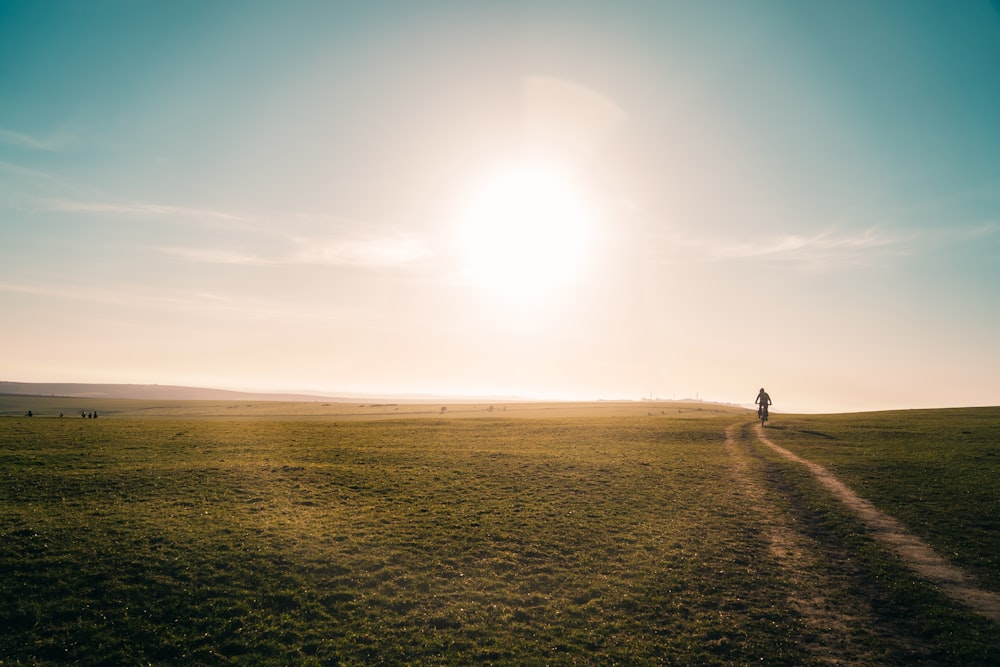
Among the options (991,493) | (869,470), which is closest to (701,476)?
(869,470)

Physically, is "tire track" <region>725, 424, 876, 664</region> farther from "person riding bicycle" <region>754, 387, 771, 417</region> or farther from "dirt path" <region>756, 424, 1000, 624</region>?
"person riding bicycle" <region>754, 387, 771, 417</region>

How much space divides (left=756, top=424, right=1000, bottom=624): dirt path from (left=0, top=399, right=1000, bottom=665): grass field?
2.66ft

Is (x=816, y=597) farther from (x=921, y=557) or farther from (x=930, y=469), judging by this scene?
(x=930, y=469)

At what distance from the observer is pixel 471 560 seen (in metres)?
24.6

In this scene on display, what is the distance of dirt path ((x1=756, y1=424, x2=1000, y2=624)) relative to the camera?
19.1 m

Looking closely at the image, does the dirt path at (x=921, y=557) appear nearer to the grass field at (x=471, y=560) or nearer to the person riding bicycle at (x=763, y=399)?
the grass field at (x=471, y=560)

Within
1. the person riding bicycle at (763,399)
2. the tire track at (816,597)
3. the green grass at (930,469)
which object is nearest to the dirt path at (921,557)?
the green grass at (930,469)

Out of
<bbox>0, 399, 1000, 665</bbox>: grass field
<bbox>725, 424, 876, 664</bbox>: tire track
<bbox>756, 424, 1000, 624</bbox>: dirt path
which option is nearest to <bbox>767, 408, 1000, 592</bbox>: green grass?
<bbox>0, 399, 1000, 665</bbox>: grass field

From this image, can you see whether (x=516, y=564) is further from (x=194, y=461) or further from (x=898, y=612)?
(x=194, y=461)

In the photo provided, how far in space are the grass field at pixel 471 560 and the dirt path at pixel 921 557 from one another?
0.81m

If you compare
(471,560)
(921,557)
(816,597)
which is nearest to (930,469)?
(921,557)

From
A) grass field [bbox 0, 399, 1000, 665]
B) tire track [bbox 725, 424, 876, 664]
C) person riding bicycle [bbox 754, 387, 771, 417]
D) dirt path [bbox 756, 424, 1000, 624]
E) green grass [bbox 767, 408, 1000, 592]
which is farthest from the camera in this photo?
person riding bicycle [bbox 754, 387, 771, 417]

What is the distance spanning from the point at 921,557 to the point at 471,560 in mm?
21397

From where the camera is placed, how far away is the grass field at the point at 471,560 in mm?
17656
